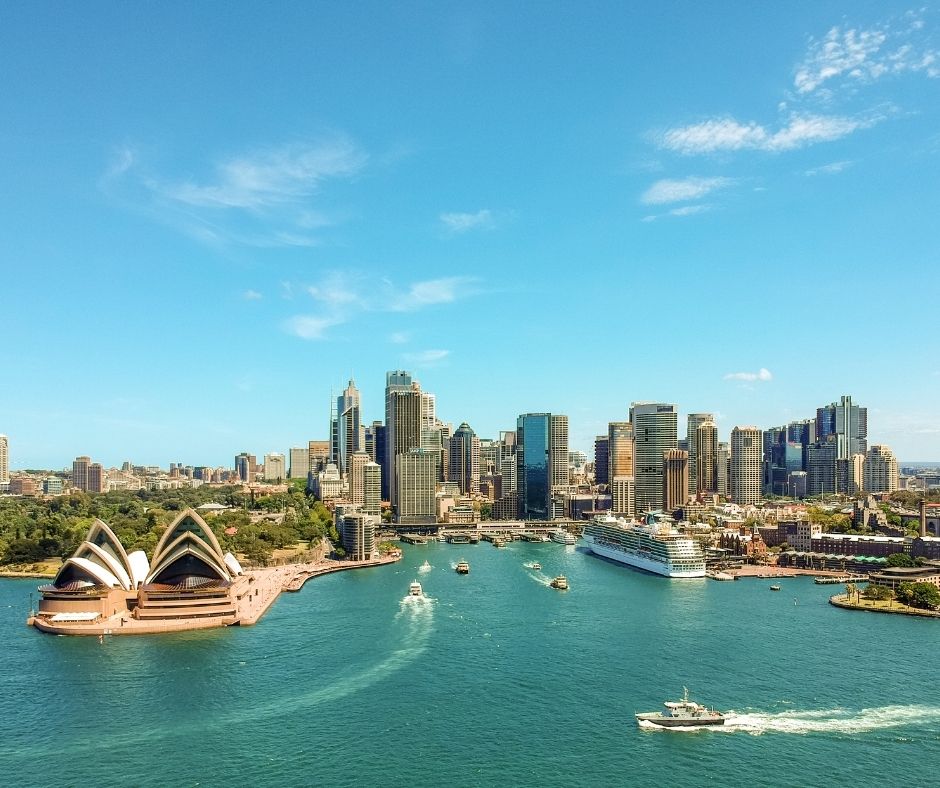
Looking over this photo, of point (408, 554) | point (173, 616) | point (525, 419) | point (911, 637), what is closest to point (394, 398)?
point (525, 419)

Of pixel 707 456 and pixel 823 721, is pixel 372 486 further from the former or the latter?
pixel 823 721

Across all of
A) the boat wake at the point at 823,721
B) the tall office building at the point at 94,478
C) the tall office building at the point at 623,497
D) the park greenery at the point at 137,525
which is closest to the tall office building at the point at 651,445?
the tall office building at the point at 623,497

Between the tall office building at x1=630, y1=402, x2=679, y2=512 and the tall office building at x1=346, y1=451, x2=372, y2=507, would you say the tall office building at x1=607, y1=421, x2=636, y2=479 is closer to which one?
the tall office building at x1=630, y1=402, x2=679, y2=512

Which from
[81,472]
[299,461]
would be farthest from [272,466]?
[81,472]

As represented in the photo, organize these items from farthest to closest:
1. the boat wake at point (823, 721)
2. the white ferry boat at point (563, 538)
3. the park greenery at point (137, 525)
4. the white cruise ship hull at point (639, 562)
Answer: the white ferry boat at point (563, 538) → the park greenery at point (137, 525) → the white cruise ship hull at point (639, 562) → the boat wake at point (823, 721)

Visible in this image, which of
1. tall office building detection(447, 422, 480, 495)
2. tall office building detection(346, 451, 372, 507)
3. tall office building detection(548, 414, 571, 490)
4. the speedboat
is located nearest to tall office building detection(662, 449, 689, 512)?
tall office building detection(548, 414, 571, 490)

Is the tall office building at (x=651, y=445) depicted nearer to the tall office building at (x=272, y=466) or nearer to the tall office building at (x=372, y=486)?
the tall office building at (x=372, y=486)
